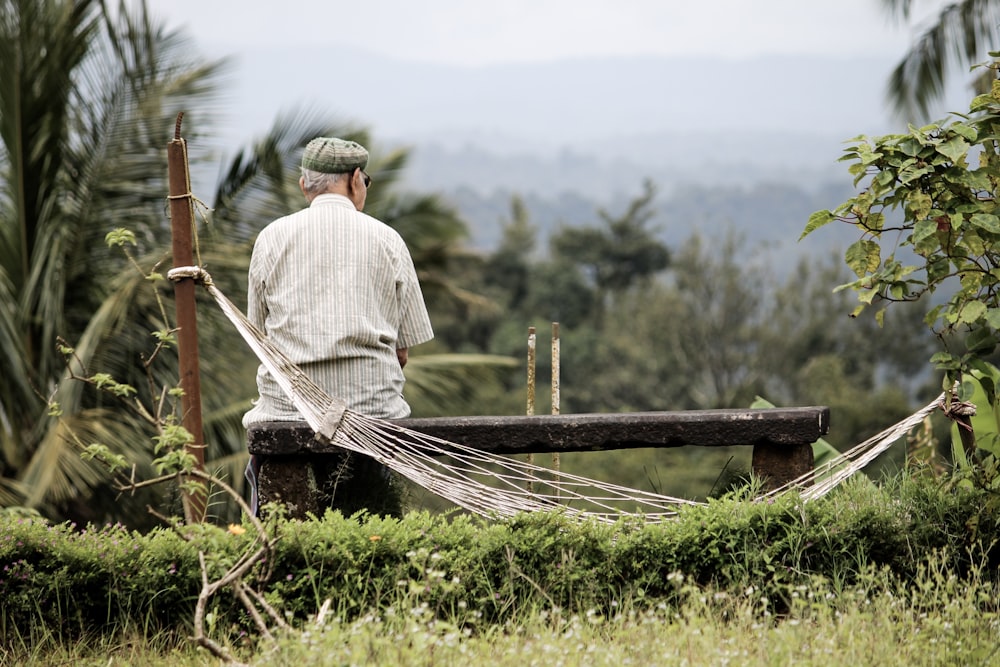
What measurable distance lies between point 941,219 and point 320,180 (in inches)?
77.7

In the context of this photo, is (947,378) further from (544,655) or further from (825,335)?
(825,335)

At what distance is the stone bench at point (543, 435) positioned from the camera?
338 centimetres

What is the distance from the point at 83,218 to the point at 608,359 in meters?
35.8

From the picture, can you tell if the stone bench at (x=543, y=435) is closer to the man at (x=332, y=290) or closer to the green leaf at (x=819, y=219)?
the man at (x=332, y=290)

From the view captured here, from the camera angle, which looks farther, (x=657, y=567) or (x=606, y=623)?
(x=657, y=567)

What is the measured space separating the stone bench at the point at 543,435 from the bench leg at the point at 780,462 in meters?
0.02

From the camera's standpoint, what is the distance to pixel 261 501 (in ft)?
11.3

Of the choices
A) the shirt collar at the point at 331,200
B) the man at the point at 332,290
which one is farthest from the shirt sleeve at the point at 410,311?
the shirt collar at the point at 331,200

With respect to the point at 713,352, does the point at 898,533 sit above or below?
above

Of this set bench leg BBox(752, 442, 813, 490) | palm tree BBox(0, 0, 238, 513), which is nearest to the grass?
bench leg BBox(752, 442, 813, 490)

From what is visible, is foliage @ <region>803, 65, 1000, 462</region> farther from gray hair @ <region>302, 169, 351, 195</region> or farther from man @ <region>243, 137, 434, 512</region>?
gray hair @ <region>302, 169, 351, 195</region>

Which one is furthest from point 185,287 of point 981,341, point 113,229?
point 113,229

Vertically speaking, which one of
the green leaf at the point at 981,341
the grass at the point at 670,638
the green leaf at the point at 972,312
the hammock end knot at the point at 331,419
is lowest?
the grass at the point at 670,638

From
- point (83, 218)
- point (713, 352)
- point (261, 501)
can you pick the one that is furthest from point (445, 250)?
point (713, 352)
